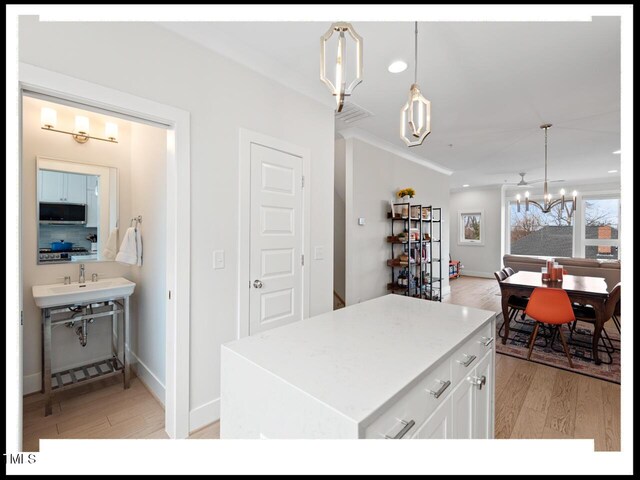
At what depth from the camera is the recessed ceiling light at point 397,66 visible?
2316 mm

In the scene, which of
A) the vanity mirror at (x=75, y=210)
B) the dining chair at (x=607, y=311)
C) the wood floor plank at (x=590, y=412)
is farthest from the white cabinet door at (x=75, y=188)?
the dining chair at (x=607, y=311)

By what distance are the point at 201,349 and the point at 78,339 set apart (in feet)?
5.10

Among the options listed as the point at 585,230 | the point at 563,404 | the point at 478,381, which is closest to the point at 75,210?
the point at 478,381

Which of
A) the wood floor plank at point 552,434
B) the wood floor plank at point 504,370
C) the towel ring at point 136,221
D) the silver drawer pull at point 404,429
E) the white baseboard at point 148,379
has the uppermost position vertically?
the towel ring at point 136,221

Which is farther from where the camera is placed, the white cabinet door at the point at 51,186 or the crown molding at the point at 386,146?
the crown molding at the point at 386,146

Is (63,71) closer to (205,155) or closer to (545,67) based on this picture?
(205,155)

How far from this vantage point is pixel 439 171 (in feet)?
20.1

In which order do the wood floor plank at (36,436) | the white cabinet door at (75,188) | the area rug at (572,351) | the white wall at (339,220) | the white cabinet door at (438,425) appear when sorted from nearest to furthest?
the white cabinet door at (438,425) < the wood floor plank at (36,436) < the white cabinet door at (75,188) < the area rug at (572,351) < the white wall at (339,220)

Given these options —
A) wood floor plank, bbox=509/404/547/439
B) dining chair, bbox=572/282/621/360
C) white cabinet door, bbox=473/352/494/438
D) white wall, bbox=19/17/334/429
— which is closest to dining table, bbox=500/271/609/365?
dining chair, bbox=572/282/621/360

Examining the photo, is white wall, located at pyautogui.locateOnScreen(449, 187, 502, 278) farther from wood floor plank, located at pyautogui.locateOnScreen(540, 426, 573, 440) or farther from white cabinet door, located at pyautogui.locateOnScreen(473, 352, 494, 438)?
white cabinet door, located at pyautogui.locateOnScreen(473, 352, 494, 438)

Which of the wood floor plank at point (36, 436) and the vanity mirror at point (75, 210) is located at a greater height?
the vanity mirror at point (75, 210)

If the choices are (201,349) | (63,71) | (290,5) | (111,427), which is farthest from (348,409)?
(111,427)

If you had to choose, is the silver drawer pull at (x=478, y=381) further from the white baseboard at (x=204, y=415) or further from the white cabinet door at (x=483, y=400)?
the white baseboard at (x=204, y=415)

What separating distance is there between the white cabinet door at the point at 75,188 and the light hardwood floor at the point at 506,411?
163cm
